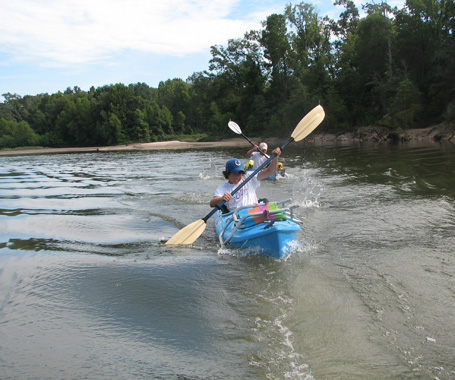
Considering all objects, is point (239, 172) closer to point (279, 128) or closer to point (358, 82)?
point (358, 82)

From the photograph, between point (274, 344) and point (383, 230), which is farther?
point (383, 230)

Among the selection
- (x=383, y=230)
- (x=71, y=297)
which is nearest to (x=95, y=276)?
(x=71, y=297)

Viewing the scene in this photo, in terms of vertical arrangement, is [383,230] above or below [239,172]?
below

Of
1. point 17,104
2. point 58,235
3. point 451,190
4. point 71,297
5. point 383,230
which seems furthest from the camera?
point 17,104

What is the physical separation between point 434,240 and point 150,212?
6.05 m

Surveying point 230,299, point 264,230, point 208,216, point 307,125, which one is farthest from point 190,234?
point 307,125

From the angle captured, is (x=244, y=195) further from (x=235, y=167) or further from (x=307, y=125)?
(x=307, y=125)

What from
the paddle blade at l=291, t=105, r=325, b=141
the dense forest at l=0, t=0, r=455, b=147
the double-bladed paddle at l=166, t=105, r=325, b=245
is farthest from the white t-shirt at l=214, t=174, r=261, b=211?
the dense forest at l=0, t=0, r=455, b=147

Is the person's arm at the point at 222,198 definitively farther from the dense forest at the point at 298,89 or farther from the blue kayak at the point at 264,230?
the dense forest at the point at 298,89

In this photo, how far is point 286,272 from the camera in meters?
5.06

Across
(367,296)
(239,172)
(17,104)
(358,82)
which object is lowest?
(367,296)

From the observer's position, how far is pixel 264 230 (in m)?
5.16

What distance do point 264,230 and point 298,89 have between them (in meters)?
42.9

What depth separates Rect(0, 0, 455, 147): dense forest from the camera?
32.2 m
